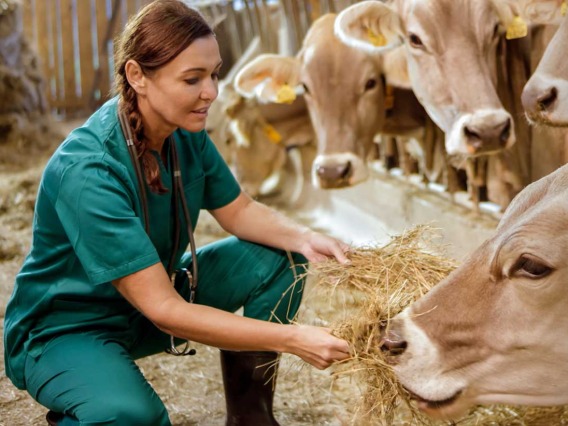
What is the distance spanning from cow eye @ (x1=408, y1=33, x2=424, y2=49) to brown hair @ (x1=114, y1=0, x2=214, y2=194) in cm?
210

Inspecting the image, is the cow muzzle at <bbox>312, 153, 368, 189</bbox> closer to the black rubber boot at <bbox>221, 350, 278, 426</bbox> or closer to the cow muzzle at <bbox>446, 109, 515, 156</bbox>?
the cow muzzle at <bbox>446, 109, 515, 156</bbox>

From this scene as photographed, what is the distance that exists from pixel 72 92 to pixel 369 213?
830cm

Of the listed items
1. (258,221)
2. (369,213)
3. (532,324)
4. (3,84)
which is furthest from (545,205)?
(3,84)

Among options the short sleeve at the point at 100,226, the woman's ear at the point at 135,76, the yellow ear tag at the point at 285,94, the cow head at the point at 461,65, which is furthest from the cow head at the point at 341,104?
the short sleeve at the point at 100,226

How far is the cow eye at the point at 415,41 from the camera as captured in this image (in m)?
4.71

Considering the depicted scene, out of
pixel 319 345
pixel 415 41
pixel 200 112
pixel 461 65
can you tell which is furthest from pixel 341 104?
pixel 319 345

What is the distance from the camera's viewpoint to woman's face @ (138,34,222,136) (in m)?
2.77

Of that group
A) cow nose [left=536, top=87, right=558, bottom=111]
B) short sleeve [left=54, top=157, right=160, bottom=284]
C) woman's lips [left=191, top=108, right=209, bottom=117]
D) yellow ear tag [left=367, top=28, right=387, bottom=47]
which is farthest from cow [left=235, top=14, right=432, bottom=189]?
short sleeve [left=54, top=157, right=160, bottom=284]

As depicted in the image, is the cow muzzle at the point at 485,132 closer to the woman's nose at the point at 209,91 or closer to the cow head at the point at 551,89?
the cow head at the point at 551,89

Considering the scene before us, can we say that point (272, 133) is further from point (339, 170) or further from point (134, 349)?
point (134, 349)

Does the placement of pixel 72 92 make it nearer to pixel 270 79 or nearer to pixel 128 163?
pixel 270 79

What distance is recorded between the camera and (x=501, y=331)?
2.43m

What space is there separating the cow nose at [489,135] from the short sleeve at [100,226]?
2121mm

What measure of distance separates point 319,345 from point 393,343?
215 millimetres
